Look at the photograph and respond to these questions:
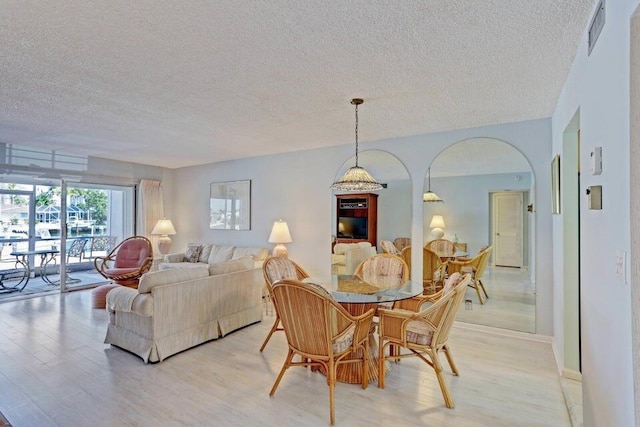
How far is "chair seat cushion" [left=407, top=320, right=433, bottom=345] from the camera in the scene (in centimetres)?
251

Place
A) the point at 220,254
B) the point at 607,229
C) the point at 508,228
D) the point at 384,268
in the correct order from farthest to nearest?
1. the point at 220,254
2. the point at 508,228
3. the point at 384,268
4. the point at 607,229

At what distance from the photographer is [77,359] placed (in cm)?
311

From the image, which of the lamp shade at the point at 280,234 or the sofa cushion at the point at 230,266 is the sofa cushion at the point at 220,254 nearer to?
the lamp shade at the point at 280,234

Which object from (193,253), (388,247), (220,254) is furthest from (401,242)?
(193,253)

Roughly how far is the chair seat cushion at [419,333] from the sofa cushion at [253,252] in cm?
354

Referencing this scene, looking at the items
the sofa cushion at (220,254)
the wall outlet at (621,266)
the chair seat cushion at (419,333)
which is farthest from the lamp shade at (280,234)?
the wall outlet at (621,266)

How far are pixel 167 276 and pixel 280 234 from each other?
2300 mm

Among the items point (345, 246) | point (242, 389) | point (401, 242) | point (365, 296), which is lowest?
point (242, 389)

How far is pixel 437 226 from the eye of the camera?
4477mm

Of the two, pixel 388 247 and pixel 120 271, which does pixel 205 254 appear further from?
pixel 388 247

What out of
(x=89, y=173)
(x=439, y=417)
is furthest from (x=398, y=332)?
(x=89, y=173)

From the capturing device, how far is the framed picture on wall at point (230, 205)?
6258 millimetres

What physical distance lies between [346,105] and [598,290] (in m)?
2.49

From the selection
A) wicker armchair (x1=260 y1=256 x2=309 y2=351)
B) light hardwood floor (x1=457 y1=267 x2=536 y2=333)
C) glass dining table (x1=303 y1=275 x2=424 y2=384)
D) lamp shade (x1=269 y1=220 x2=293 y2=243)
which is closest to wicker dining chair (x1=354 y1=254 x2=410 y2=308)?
glass dining table (x1=303 y1=275 x2=424 y2=384)
